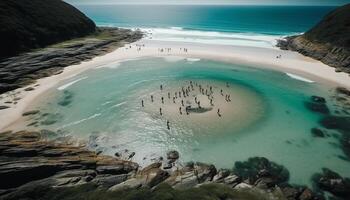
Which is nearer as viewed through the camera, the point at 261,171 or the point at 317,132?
the point at 261,171

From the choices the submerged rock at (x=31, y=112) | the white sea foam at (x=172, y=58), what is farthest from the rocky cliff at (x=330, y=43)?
the submerged rock at (x=31, y=112)

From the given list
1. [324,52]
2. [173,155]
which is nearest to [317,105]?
[173,155]

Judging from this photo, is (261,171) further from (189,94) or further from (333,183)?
(189,94)

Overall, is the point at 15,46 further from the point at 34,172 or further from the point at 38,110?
the point at 34,172

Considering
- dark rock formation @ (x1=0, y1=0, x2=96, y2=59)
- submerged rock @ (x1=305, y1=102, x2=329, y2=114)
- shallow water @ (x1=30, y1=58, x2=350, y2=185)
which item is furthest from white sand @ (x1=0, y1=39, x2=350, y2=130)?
dark rock formation @ (x1=0, y1=0, x2=96, y2=59)

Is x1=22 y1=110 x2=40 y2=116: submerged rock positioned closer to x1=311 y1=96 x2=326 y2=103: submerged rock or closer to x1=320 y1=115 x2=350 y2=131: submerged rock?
x1=320 y1=115 x2=350 y2=131: submerged rock

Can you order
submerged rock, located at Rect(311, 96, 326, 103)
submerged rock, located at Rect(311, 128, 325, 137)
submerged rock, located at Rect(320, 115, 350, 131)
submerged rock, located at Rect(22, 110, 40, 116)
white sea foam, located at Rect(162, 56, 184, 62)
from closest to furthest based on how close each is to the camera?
submerged rock, located at Rect(311, 128, 325, 137) < submerged rock, located at Rect(320, 115, 350, 131) < submerged rock, located at Rect(22, 110, 40, 116) < submerged rock, located at Rect(311, 96, 326, 103) < white sea foam, located at Rect(162, 56, 184, 62)
